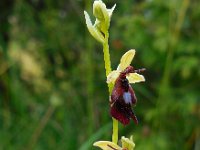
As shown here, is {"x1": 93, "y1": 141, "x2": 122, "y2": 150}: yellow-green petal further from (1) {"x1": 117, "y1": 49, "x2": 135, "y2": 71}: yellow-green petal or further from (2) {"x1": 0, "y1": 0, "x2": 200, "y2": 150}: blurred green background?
(2) {"x1": 0, "y1": 0, "x2": 200, "y2": 150}: blurred green background

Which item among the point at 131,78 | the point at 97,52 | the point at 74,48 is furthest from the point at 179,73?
the point at 131,78

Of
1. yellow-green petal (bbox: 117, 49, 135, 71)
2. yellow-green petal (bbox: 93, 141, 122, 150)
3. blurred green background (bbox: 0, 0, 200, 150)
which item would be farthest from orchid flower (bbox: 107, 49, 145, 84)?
blurred green background (bbox: 0, 0, 200, 150)

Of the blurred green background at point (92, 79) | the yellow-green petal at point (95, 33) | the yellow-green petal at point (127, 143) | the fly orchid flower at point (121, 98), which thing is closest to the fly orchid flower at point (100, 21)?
the yellow-green petal at point (95, 33)

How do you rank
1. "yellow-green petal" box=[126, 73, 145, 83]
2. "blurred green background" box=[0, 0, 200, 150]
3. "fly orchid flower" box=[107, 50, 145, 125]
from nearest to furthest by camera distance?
"fly orchid flower" box=[107, 50, 145, 125] → "yellow-green petal" box=[126, 73, 145, 83] → "blurred green background" box=[0, 0, 200, 150]

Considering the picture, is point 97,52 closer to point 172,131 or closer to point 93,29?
point 172,131

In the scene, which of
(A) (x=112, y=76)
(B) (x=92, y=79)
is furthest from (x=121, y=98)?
(B) (x=92, y=79)

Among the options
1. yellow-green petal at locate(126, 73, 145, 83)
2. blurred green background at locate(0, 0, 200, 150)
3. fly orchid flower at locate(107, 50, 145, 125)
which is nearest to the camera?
fly orchid flower at locate(107, 50, 145, 125)

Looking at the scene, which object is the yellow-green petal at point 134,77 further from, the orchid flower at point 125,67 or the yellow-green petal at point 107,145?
the yellow-green petal at point 107,145

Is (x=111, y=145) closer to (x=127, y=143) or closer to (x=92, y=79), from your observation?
(x=127, y=143)

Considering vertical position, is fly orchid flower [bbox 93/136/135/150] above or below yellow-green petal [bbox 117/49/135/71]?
below
